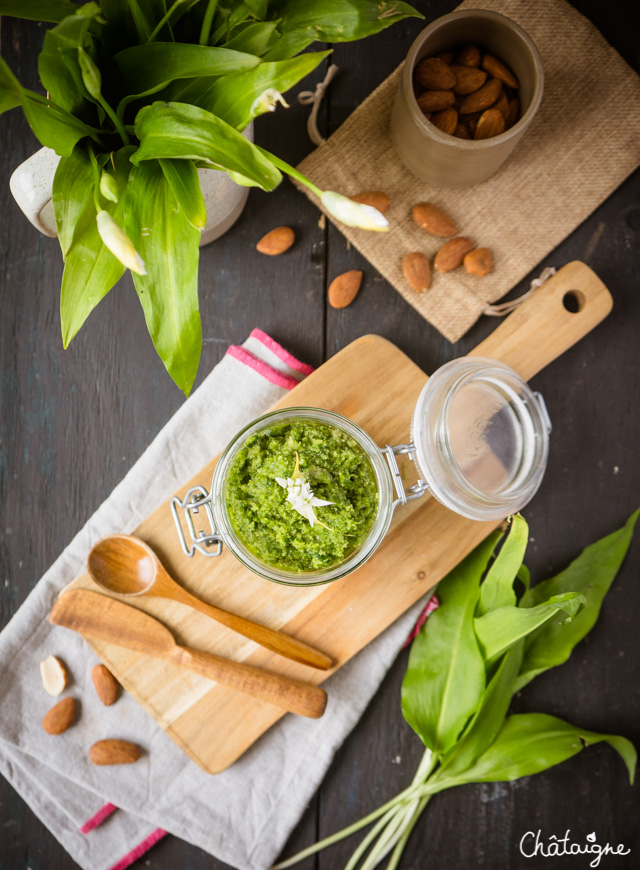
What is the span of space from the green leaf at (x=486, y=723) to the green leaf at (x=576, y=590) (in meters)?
0.03

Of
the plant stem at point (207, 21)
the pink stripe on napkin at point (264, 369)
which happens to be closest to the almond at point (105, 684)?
the pink stripe on napkin at point (264, 369)

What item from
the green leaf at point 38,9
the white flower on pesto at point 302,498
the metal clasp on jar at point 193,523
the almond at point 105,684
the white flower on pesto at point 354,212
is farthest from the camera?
the almond at point 105,684

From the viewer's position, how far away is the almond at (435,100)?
0.80 m

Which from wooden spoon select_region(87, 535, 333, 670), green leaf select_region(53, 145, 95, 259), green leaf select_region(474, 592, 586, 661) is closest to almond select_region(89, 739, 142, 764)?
wooden spoon select_region(87, 535, 333, 670)

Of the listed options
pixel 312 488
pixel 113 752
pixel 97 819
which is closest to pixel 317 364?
pixel 312 488

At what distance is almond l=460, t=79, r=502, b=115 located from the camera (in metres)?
0.80

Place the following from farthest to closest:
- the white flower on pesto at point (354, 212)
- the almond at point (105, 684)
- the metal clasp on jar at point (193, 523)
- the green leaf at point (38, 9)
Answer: the almond at point (105, 684)
the metal clasp on jar at point (193, 523)
the green leaf at point (38, 9)
the white flower on pesto at point (354, 212)

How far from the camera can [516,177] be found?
90 cm

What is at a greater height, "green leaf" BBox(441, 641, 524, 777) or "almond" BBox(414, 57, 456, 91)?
"almond" BBox(414, 57, 456, 91)

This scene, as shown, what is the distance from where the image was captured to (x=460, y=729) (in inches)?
33.0

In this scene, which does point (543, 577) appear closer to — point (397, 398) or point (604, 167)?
point (397, 398)

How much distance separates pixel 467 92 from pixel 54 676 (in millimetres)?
978

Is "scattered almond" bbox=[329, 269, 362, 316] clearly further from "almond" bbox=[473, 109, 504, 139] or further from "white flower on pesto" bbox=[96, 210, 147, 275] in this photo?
"white flower on pesto" bbox=[96, 210, 147, 275]

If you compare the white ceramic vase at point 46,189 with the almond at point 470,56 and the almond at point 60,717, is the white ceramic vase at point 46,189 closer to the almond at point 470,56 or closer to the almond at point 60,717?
the almond at point 470,56
